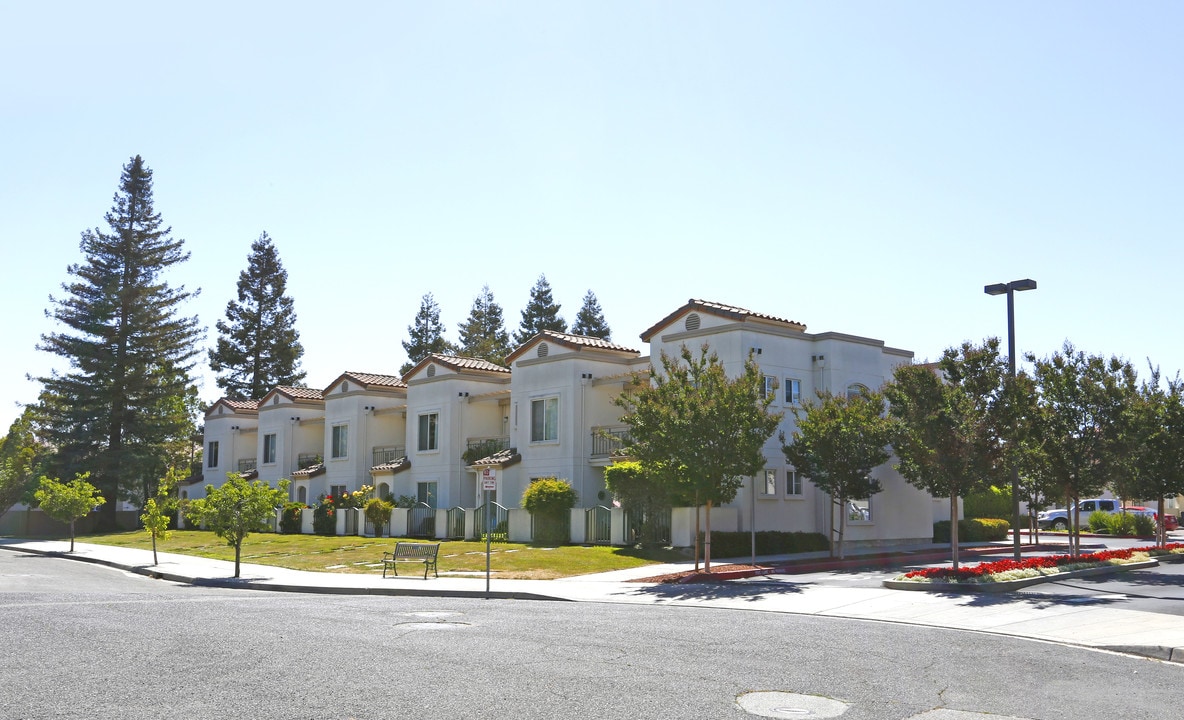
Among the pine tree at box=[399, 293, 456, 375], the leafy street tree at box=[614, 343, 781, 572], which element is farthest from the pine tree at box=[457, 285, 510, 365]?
the leafy street tree at box=[614, 343, 781, 572]

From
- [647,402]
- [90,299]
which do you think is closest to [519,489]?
[647,402]

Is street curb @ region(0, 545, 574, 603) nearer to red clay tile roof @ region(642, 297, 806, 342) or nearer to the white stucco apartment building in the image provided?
the white stucco apartment building

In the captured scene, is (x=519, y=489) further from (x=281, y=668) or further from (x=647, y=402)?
(x=281, y=668)

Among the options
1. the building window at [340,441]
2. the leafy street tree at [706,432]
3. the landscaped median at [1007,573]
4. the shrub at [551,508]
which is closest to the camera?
the landscaped median at [1007,573]

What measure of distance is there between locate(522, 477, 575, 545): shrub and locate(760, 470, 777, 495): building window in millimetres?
6620

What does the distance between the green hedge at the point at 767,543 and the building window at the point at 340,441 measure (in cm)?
2453

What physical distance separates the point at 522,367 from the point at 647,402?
14.2m

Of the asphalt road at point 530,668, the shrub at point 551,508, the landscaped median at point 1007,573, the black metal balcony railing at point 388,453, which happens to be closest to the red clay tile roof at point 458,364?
the black metal balcony railing at point 388,453

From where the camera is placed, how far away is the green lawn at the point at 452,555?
27.0 m

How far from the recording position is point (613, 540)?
3234cm

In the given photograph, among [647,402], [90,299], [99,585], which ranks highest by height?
[90,299]

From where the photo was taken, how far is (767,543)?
3047cm

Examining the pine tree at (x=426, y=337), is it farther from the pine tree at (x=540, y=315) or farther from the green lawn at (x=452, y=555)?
the green lawn at (x=452, y=555)

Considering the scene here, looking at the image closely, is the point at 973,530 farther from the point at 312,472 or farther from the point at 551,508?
the point at 312,472
